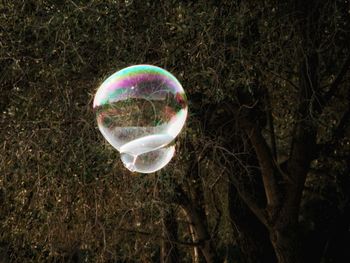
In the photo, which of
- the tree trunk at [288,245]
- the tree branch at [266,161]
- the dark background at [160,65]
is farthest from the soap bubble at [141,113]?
the tree trunk at [288,245]

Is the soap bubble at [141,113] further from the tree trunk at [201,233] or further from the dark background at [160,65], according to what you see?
the tree trunk at [201,233]

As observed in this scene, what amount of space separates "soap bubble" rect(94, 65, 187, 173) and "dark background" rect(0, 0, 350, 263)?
0.56 meters

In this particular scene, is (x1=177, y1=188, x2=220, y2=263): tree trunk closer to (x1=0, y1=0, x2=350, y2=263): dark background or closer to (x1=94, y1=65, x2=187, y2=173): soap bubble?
(x1=0, y1=0, x2=350, y2=263): dark background

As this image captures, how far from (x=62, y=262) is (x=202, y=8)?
144 inches

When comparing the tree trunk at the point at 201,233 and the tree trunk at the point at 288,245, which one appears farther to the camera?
the tree trunk at the point at 201,233

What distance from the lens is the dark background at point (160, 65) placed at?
649 centimetres

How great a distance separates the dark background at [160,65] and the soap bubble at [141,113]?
0.56 meters

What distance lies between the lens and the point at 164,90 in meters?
5.77

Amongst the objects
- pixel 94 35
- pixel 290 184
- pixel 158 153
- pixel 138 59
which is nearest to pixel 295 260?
pixel 290 184

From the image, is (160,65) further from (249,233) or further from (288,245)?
(249,233)

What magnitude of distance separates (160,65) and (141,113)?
47.0 inches

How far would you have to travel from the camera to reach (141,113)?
5.80m

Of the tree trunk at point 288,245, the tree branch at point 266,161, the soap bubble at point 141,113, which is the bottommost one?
the tree trunk at point 288,245

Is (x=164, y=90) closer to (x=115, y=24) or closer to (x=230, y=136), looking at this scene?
(x=115, y=24)
